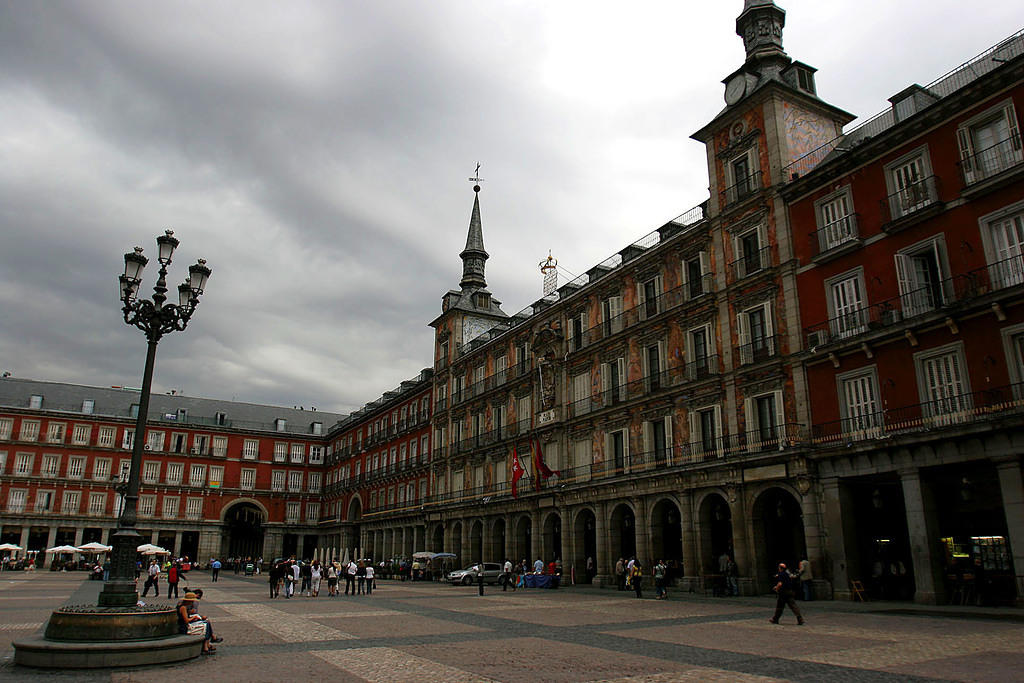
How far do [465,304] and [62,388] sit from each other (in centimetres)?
4477

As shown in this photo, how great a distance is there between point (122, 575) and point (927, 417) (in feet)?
67.5

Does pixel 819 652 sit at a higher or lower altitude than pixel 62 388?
lower

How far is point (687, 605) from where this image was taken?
75.9 ft

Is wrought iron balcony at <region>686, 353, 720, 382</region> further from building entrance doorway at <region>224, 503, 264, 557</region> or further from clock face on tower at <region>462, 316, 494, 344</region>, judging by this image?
building entrance doorway at <region>224, 503, 264, 557</region>

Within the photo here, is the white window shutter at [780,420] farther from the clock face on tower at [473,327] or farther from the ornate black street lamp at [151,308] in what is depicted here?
the clock face on tower at [473,327]

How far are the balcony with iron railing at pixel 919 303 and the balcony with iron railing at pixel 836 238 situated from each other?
6.88 ft

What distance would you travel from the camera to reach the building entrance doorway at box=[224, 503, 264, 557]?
7219cm

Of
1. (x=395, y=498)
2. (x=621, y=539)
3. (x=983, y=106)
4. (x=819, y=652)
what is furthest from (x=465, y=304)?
(x=819, y=652)

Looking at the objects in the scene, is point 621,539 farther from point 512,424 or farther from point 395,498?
point 395,498

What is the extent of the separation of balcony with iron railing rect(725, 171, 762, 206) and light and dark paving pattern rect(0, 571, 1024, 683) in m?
15.3

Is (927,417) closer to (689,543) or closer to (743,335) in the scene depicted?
(743,335)

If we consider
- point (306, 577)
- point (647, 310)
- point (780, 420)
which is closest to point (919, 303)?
point (780, 420)

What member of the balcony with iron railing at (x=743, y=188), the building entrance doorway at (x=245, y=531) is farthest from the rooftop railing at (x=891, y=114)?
the building entrance doorway at (x=245, y=531)

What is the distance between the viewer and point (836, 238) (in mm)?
25016
